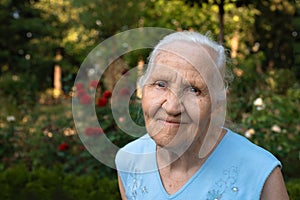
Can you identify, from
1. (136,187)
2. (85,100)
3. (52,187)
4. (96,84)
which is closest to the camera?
(136,187)

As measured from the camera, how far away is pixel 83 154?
559 cm

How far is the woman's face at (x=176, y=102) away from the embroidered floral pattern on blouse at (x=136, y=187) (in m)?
0.29

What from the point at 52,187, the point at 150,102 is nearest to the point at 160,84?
the point at 150,102

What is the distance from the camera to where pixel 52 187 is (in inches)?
139

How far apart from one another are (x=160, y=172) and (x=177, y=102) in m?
0.38

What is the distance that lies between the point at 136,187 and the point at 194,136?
363 mm

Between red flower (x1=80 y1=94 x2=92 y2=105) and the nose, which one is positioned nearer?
the nose

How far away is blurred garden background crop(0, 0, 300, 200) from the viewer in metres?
3.85

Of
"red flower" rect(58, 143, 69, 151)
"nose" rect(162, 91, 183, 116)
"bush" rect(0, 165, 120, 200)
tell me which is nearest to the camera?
"nose" rect(162, 91, 183, 116)

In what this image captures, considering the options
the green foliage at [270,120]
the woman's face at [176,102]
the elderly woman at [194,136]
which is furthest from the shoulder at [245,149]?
the green foliage at [270,120]

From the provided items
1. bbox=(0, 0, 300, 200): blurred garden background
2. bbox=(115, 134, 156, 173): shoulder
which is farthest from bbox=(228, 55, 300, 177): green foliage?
bbox=(115, 134, 156, 173): shoulder

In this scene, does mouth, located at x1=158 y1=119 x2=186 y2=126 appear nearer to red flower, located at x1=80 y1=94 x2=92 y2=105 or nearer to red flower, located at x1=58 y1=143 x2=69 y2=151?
red flower, located at x1=80 y1=94 x2=92 y2=105

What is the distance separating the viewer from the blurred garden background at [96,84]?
3.85 meters

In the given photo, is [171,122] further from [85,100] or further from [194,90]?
[85,100]
